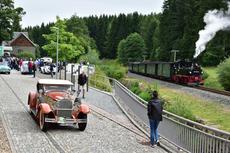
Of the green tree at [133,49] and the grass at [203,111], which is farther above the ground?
the green tree at [133,49]

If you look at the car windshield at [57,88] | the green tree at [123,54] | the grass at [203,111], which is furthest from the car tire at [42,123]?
the green tree at [123,54]

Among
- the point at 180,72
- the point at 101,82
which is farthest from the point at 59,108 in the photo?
the point at 180,72

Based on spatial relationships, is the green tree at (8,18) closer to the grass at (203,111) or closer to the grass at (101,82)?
the grass at (101,82)

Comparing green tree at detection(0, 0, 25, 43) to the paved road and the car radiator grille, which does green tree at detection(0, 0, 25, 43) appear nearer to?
the paved road

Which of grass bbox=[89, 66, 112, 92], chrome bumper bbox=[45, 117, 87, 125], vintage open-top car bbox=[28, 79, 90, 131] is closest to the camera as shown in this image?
chrome bumper bbox=[45, 117, 87, 125]

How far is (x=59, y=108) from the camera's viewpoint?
18.4m

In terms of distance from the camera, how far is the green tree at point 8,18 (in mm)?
82012

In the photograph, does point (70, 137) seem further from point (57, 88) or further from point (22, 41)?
point (22, 41)

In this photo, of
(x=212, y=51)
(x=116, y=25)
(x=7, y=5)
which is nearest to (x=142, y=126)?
(x=212, y=51)

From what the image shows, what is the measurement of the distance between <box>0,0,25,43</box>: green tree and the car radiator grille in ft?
216

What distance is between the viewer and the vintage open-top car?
18.1 m

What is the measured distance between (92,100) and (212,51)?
47854 mm

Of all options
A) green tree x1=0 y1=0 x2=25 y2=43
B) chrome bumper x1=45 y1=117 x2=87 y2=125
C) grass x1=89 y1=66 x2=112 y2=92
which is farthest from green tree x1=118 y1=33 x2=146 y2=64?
chrome bumper x1=45 y1=117 x2=87 y2=125

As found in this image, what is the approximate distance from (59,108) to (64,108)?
183 mm
